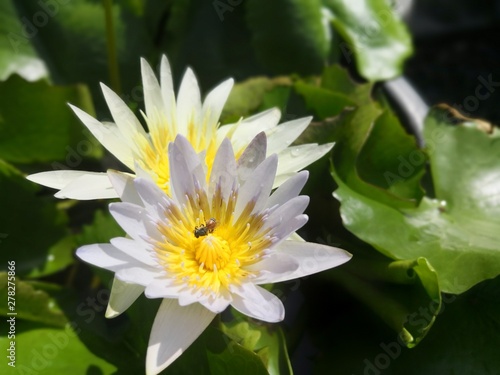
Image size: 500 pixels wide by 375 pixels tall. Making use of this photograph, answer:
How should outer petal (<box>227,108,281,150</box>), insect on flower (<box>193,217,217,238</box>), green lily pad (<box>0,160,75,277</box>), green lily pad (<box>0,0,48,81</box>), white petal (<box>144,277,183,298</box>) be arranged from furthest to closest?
green lily pad (<box>0,0,48,81</box>) < green lily pad (<box>0,160,75,277</box>) < outer petal (<box>227,108,281,150</box>) < insect on flower (<box>193,217,217,238</box>) < white petal (<box>144,277,183,298</box>)

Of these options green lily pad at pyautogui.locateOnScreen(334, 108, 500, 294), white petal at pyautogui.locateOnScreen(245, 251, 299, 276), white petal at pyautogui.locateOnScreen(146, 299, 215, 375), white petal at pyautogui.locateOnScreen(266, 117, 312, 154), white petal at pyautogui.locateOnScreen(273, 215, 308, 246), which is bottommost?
green lily pad at pyautogui.locateOnScreen(334, 108, 500, 294)

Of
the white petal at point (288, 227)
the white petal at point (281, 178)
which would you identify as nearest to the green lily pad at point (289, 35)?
the white petal at point (281, 178)

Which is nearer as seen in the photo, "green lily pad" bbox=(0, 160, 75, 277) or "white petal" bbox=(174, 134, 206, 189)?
"white petal" bbox=(174, 134, 206, 189)

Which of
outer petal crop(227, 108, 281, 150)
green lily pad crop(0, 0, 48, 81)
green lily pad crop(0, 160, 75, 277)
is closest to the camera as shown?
outer petal crop(227, 108, 281, 150)

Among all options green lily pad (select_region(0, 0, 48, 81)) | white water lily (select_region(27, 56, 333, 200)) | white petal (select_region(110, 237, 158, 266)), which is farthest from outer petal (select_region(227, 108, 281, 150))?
green lily pad (select_region(0, 0, 48, 81))

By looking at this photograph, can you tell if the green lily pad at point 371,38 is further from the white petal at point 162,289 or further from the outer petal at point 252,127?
the white petal at point 162,289

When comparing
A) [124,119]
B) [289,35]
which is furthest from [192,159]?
[289,35]

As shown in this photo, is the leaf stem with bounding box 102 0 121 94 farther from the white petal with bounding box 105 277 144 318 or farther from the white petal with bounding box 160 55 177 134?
the white petal with bounding box 105 277 144 318
